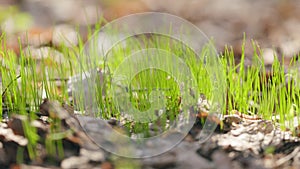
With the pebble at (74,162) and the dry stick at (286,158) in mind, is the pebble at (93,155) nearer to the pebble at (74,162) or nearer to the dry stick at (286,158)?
the pebble at (74,162)

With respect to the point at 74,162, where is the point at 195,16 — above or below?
above

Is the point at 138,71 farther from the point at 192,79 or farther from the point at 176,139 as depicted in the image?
the point at 176,139

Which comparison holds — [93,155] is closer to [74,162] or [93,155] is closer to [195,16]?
[74,162]

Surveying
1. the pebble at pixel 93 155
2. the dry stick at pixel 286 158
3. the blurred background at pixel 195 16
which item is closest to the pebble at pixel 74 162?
the pebble at pixel 93 155

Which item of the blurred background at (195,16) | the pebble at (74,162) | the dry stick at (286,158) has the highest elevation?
the blurred background at (195,16)

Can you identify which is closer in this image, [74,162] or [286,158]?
[74,162]

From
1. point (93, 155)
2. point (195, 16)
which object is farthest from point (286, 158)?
point (195, 16)

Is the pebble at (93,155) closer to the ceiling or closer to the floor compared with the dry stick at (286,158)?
closer to the ceiling

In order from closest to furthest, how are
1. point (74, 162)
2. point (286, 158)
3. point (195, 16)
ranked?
point (74, 162) → point (286, 158) → point (195, 16)

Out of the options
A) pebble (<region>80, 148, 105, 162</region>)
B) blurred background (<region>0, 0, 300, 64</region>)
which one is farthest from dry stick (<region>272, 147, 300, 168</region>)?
blurred background (<region>0, 0, 300, 64</region>)
